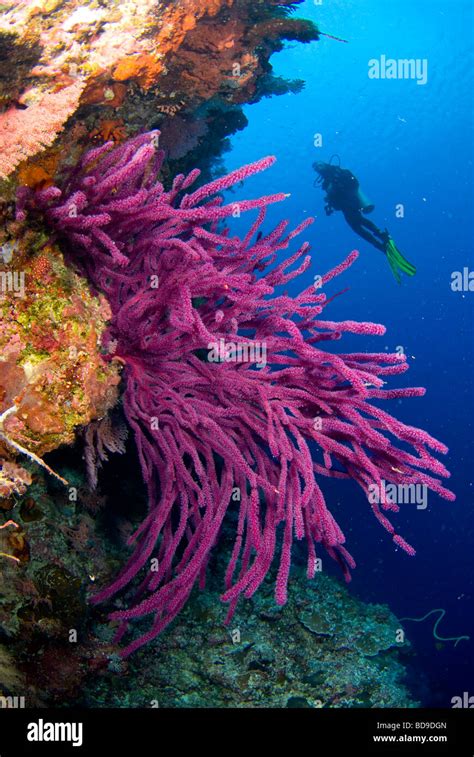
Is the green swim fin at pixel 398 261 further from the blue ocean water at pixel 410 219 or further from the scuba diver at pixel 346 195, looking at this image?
the blue ocean water at pixel 410 219

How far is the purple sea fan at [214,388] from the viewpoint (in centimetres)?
241

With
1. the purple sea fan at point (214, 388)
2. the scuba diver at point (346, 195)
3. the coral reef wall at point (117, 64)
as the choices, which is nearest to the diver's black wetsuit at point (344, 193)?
the scuba diver at point (346, 195)

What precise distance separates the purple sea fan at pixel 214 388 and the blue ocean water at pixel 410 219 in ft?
56.0

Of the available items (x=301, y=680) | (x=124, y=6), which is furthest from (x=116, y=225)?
(x=301, y=680)

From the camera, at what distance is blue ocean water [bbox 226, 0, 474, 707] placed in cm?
2156

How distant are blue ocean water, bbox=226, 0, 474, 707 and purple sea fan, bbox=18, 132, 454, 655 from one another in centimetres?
1708

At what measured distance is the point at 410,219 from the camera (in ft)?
202

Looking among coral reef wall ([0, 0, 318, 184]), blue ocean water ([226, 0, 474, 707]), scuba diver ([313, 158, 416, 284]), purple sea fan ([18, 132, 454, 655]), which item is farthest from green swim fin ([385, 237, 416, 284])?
blue ocean water ([226, 0, 474, 707])

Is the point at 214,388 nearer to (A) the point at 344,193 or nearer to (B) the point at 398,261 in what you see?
(B) the point at 398,261

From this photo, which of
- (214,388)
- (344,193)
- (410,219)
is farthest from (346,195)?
(410,219)

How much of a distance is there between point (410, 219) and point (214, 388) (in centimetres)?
6700

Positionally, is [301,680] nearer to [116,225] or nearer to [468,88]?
[116,225]

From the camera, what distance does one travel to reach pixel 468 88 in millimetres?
52719

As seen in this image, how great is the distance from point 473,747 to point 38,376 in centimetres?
375
